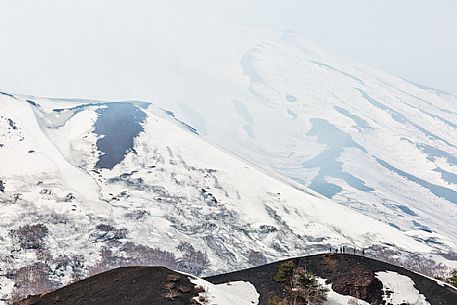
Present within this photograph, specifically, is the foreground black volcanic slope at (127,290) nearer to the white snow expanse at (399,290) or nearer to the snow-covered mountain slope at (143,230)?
the white snow expanse at (399,290)

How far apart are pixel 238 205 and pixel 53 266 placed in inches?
2706

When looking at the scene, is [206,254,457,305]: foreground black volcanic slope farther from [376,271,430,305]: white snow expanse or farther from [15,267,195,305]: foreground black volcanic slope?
[15,267,195,305]: foreground black volcanic slope

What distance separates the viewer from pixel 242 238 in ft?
582

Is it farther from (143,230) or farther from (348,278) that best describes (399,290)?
(143,230)

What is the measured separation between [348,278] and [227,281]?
8542 millimetres

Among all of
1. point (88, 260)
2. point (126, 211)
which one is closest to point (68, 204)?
point (126, 211)

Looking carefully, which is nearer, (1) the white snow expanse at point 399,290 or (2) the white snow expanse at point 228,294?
(2) the white snow expanse at point 228,294

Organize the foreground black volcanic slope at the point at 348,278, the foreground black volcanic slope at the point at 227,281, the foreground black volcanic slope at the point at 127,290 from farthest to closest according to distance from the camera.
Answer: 1. the foreground black volcanic slope at the point at 348,278
2. the foreground black volcanic slope at the point at 227,281
3. the foreground black volcanic slope at the point at 127,290

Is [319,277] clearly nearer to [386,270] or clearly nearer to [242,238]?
[386,270]

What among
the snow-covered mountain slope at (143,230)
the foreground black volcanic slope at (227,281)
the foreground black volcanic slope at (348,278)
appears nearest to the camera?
the foreground black volcanic slope at (227,281)

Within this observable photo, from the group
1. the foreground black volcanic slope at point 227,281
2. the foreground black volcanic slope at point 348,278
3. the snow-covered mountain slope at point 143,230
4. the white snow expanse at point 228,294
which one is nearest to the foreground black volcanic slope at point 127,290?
the foreground black volcanic slope at point 227,281

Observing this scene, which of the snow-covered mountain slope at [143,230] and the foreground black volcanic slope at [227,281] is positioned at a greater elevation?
the foreground black volcanic slope at [227,281]

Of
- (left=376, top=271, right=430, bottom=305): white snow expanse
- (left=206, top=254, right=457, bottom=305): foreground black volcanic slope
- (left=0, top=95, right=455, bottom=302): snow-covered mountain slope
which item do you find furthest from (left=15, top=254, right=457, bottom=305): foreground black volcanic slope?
(left=0, top=95, right=455, bottom=302): snow-covered mountain slope

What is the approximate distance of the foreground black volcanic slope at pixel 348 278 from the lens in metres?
39.5
